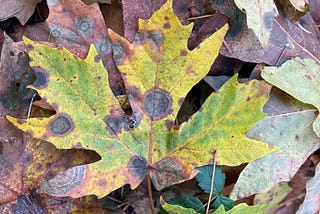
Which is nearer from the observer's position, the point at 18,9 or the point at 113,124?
the point at 113,124

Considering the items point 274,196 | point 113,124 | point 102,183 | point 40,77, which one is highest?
point 40,77

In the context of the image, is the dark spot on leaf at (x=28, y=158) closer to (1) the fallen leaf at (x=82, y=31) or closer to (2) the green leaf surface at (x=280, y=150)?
(1) the fallen leaf at (x=82, y=31)

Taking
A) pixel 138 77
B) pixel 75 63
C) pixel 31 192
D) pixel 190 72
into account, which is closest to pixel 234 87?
pixel 190 72

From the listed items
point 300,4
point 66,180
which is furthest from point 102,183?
point 300,4

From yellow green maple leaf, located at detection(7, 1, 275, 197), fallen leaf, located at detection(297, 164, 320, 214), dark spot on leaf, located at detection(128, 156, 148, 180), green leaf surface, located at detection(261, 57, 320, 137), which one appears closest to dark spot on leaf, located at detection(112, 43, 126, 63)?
yellow green maple leaf, located at detection(7, 1, 275, 197)

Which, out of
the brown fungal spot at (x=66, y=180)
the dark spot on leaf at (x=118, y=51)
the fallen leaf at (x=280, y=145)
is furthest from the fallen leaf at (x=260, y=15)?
the brown fungal spot at (x=66, y=180)

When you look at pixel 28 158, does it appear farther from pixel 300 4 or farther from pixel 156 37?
pixel 300 4
